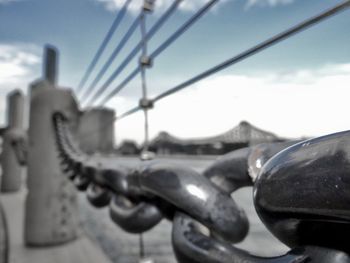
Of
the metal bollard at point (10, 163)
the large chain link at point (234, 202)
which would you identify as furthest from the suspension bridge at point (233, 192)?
the metal bollard at point (10, 163)

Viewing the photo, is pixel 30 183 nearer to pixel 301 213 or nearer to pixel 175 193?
pixel 175 193

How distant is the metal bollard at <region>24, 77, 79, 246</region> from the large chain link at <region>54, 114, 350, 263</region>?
1.04 m

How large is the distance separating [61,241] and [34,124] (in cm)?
54

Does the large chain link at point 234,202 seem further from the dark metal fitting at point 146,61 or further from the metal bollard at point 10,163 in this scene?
the metal bollard at point 10,163

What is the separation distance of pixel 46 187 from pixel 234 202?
1362mm

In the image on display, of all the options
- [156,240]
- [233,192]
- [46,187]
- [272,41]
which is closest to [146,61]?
[272,41]

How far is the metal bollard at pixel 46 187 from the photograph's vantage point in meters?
1.51

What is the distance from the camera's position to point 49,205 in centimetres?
152

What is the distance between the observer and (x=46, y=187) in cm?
152

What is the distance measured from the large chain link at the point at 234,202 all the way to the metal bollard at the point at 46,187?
104 centimetres

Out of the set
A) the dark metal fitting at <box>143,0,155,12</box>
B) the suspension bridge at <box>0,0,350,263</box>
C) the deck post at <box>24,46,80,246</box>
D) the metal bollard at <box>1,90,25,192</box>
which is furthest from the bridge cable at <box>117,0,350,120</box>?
the metal bollard at <box>1,90,25,192</box>

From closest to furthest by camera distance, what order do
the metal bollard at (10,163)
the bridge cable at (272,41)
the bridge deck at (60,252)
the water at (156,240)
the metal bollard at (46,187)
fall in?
the bridge cable at (272,41) < the water at (156,240) < the bridge deck at (60,252) < the metal bollard at (46,187) < the metal bollard at (10,163)

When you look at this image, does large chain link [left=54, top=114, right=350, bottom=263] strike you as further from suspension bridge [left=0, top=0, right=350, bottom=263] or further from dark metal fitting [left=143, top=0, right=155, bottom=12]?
dark metal fitting [left=143, top=0, right=155, bottom=12]

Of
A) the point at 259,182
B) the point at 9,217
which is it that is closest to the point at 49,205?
the point at 9,217
